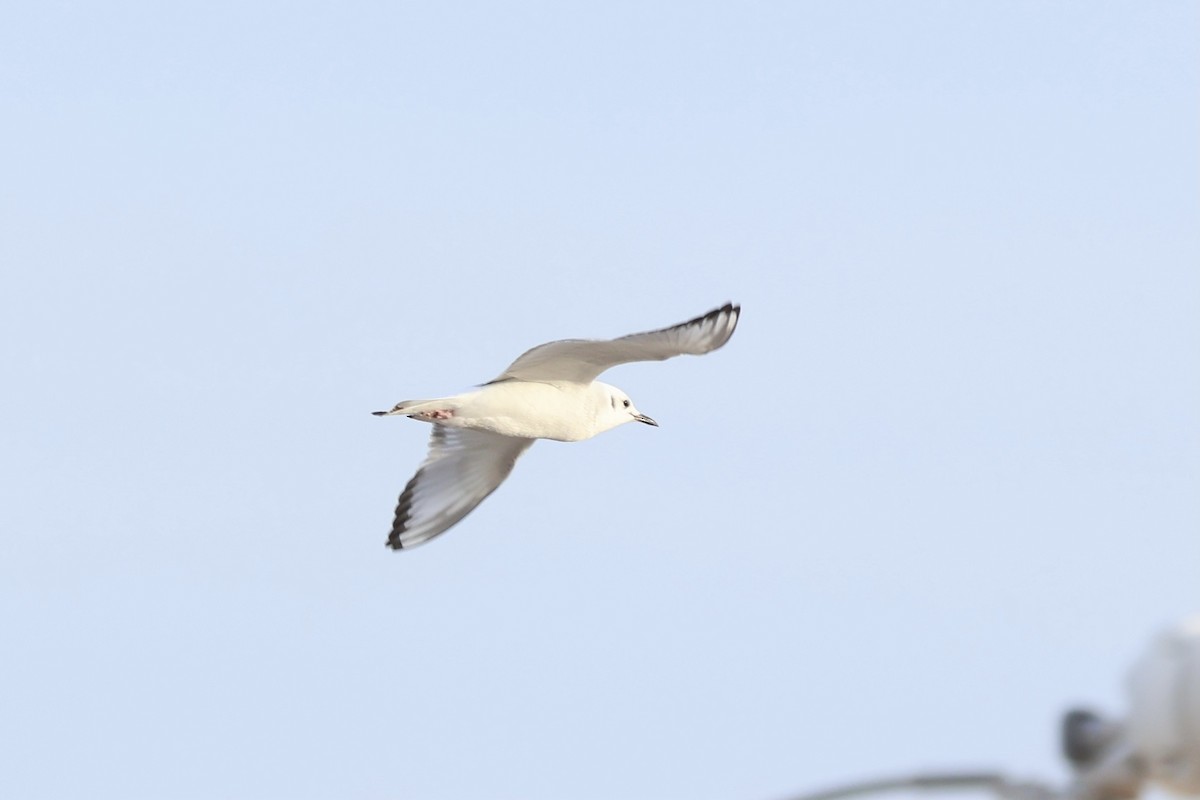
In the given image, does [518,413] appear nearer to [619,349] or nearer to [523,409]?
[523,409]

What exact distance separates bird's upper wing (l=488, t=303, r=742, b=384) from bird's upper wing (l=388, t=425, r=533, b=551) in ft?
3.80

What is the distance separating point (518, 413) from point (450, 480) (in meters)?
1.63

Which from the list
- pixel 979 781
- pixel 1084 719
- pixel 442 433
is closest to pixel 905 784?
pixel 979 781

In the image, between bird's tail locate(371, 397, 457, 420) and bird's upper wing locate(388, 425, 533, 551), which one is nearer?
bird's tail locate(371, 397, 457, 420)

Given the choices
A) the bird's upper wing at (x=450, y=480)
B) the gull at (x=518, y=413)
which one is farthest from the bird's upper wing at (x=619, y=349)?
the bird's upper wing at (x=450, y=480)

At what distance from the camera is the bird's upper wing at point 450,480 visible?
39.0 ft

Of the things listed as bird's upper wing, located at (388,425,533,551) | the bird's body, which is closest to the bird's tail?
the bird's body

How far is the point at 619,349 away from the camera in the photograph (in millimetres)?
10117

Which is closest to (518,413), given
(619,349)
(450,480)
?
(619,349)

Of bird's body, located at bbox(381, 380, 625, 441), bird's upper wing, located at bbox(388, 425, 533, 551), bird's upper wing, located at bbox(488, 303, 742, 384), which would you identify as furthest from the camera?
bird's upper wing, located at bbox(388, 425, 533, 551)

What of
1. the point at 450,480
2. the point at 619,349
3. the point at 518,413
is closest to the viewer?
the point at 619,349

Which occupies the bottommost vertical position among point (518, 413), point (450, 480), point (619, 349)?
point (450, 480)

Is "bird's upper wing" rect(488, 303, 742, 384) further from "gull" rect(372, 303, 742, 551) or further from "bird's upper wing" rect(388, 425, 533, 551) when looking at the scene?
"bird's upper wing" rect(388, 425, 533, 551)

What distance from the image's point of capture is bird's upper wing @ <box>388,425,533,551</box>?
11883 millimetres
